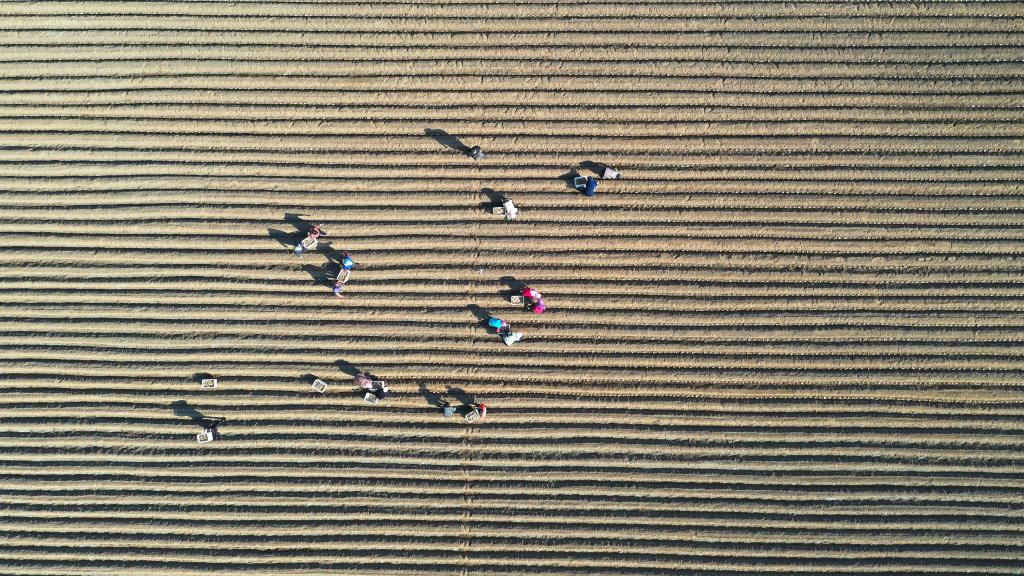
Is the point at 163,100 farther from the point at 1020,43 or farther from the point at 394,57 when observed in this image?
the point at 1020,43

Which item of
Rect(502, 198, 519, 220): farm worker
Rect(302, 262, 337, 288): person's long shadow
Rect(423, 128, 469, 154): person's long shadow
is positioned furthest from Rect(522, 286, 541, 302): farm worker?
Rect(302, 262, 337, 288): person's long shadow

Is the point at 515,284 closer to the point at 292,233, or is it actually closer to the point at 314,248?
the point at 314,248

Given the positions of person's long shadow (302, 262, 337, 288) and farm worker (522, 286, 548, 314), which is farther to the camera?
person's long shadow (302, 262, 337, 288)

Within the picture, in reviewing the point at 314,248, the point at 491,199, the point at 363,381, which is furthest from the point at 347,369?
the point at 491,199

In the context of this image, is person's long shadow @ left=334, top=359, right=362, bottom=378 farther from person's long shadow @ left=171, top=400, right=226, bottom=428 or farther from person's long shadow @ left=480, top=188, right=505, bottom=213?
person's long shadow @ left=480, top=188, right=505, bottom=213

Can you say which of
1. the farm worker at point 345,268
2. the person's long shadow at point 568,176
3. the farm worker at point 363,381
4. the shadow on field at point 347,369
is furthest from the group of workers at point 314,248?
the person's long shadow at point 568,176

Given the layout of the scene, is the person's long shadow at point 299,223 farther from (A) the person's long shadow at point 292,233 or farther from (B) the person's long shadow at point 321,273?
(B) the person's long shadow at point 321,273
